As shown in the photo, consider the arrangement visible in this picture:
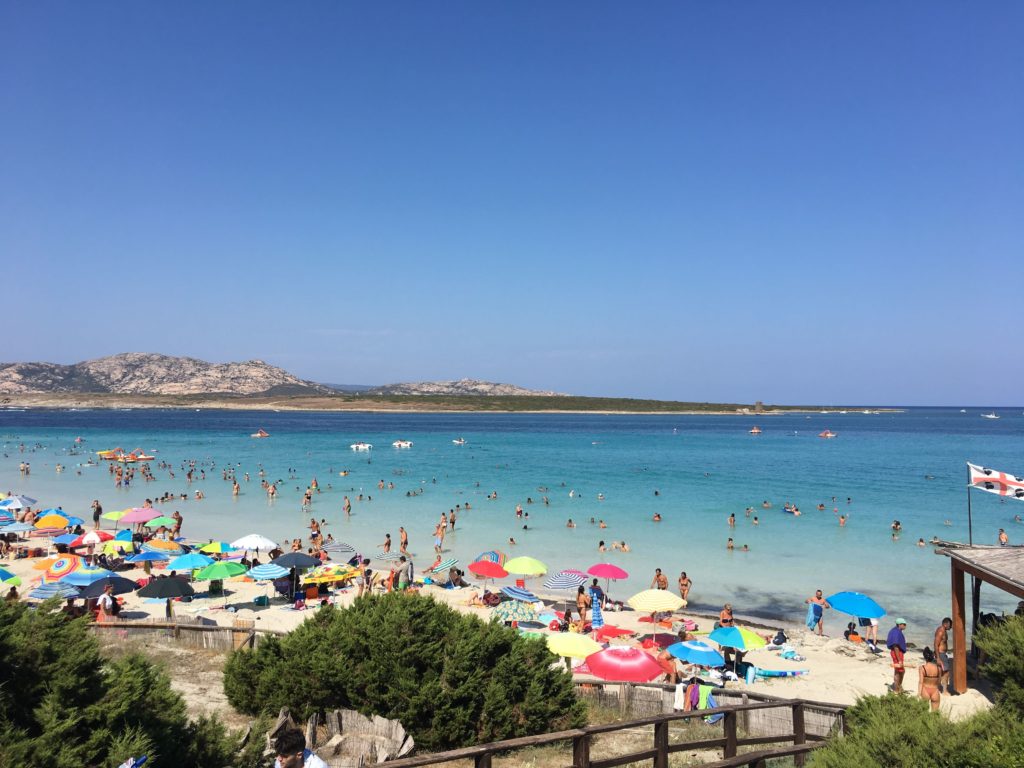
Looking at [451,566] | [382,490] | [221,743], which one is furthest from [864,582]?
[382,490]

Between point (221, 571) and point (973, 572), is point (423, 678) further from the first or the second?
point (221, 571)

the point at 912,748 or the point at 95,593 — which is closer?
the point at 912,748

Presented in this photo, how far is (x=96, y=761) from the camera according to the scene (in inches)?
213

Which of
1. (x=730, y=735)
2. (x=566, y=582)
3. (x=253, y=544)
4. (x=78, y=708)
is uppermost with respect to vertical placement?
(x=78, y=708)

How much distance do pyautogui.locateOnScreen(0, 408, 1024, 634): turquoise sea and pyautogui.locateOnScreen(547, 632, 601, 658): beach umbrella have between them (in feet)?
30.4

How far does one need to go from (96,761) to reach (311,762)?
76.7 inches

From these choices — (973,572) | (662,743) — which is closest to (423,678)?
(662,743)

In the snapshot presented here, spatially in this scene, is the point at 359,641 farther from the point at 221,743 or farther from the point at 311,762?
the point at 311,762

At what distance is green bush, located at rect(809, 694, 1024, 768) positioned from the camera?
4914mm

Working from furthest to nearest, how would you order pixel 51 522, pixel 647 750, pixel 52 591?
pixel 51 522 < pixel 52 591 < pixel 647 750

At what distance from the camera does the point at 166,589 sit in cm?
1758

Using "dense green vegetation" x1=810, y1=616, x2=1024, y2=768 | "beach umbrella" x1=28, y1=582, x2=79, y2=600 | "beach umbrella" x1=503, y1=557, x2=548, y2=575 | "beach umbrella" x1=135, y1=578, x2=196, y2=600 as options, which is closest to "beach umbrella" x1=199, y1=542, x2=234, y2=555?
"beach umbrella" x1=135, y1=578, x2=196, y2=600

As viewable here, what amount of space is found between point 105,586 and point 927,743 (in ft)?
58.4

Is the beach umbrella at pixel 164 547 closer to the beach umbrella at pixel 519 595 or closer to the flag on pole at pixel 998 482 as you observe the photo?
the beach umbrella at pixel 519 595
